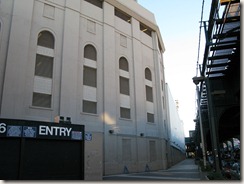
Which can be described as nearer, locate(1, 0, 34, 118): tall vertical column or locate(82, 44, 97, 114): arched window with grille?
locate(1, 0, 34, 118): tall vertical column

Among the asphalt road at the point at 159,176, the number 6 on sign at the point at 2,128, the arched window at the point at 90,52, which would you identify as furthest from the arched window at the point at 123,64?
the number 6 on sign at the point at 2,128

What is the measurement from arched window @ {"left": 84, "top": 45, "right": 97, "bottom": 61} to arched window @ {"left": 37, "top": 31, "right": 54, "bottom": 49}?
388cm

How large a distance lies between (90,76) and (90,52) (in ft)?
9.19

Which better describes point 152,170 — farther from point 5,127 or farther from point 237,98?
point 5,127

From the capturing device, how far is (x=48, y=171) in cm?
1318

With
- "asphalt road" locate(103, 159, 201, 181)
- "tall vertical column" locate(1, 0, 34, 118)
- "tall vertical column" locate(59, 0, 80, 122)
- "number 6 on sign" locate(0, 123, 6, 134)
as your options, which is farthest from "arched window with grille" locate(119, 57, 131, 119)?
"number 6 on sign" locate(0, 123, 6, 134)

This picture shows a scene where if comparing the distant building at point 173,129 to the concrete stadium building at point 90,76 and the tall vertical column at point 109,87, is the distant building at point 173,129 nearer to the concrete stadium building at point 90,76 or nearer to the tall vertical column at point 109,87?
the concrete stadium building at point 90,76

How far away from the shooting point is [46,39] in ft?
82.0

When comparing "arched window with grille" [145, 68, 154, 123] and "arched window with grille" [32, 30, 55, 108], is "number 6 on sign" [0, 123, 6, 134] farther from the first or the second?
"arched window with grille" [145, 68, 154, 123]

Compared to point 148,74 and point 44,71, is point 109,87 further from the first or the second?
point 148,74

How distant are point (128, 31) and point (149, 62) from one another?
5.34m

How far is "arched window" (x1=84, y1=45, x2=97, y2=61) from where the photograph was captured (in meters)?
27.7

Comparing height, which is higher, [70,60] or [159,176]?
[70,60]

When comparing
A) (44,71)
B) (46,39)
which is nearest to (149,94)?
(44,71)
